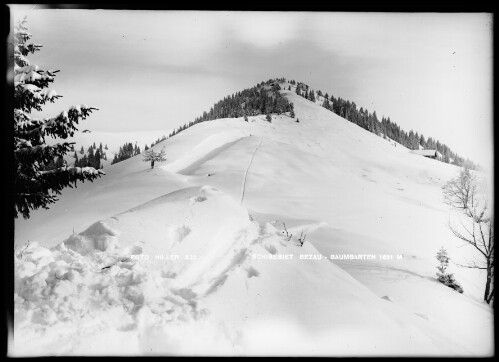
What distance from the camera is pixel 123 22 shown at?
5.43 meters

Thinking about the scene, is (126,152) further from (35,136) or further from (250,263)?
(250,263)

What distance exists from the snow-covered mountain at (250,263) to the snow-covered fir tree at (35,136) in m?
→ 0.31

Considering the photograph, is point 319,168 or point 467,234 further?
point 319,168

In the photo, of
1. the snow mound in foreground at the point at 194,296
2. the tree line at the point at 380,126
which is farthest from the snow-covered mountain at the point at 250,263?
the tree line at the point at 380,126

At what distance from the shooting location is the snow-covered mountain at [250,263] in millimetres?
4492

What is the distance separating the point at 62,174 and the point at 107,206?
0.77m

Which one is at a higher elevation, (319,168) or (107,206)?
(319,168)

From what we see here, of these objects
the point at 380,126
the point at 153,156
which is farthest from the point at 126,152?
the point at 380,126

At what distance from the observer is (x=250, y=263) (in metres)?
5.04

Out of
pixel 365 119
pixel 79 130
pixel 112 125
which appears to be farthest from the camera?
pixel 365 119

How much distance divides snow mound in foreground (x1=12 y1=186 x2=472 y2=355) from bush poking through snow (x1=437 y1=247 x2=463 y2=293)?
2.31 feet

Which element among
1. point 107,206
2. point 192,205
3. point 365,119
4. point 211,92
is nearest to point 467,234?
point 365,119

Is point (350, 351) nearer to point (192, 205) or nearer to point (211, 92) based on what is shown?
point (192, 205)

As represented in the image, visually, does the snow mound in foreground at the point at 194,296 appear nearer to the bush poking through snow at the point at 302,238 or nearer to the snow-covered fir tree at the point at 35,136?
the bush poking through snow at the point at 302,238
